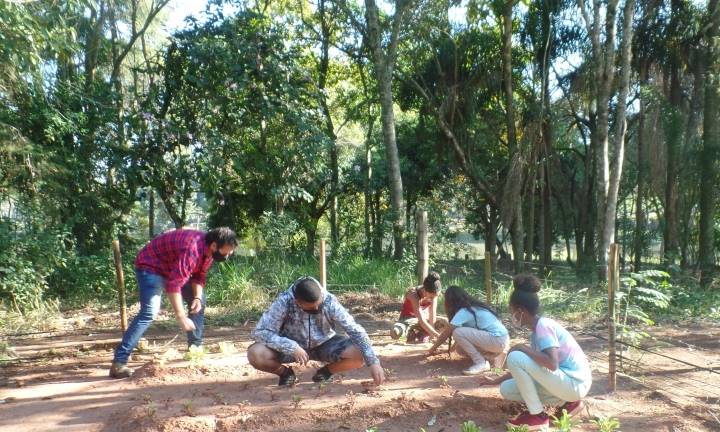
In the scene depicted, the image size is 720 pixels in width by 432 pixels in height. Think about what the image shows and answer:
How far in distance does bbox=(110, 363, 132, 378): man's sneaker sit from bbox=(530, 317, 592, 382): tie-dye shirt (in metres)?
3.51

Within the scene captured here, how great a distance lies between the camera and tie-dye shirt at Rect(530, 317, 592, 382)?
11.1ft

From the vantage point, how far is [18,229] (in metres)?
8.48

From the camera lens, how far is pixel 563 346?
346 cm

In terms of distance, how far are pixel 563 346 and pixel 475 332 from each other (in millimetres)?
1358

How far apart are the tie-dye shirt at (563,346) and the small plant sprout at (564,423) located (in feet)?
0.83

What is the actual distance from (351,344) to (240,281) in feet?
16.5

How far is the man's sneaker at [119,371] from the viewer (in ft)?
15.7

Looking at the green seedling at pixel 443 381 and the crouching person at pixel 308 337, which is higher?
the crouching person at pixel 308 337

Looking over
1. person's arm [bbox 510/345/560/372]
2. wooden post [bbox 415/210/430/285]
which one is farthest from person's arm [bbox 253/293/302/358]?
wooden post [bbox 415/210/430/285]

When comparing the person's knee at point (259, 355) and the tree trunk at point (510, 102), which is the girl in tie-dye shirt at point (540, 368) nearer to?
the person's knee at point (259, 355)

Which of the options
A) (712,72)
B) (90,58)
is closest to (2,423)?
(90,58)

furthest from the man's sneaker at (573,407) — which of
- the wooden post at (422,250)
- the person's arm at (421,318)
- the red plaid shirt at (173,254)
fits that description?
the wooden post at (422,250)

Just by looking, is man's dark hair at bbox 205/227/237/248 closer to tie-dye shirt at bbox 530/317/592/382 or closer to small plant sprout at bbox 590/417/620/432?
tie-dye shirt at bbox 530/317/592/382

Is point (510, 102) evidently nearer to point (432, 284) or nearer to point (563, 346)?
point (432, 284)
